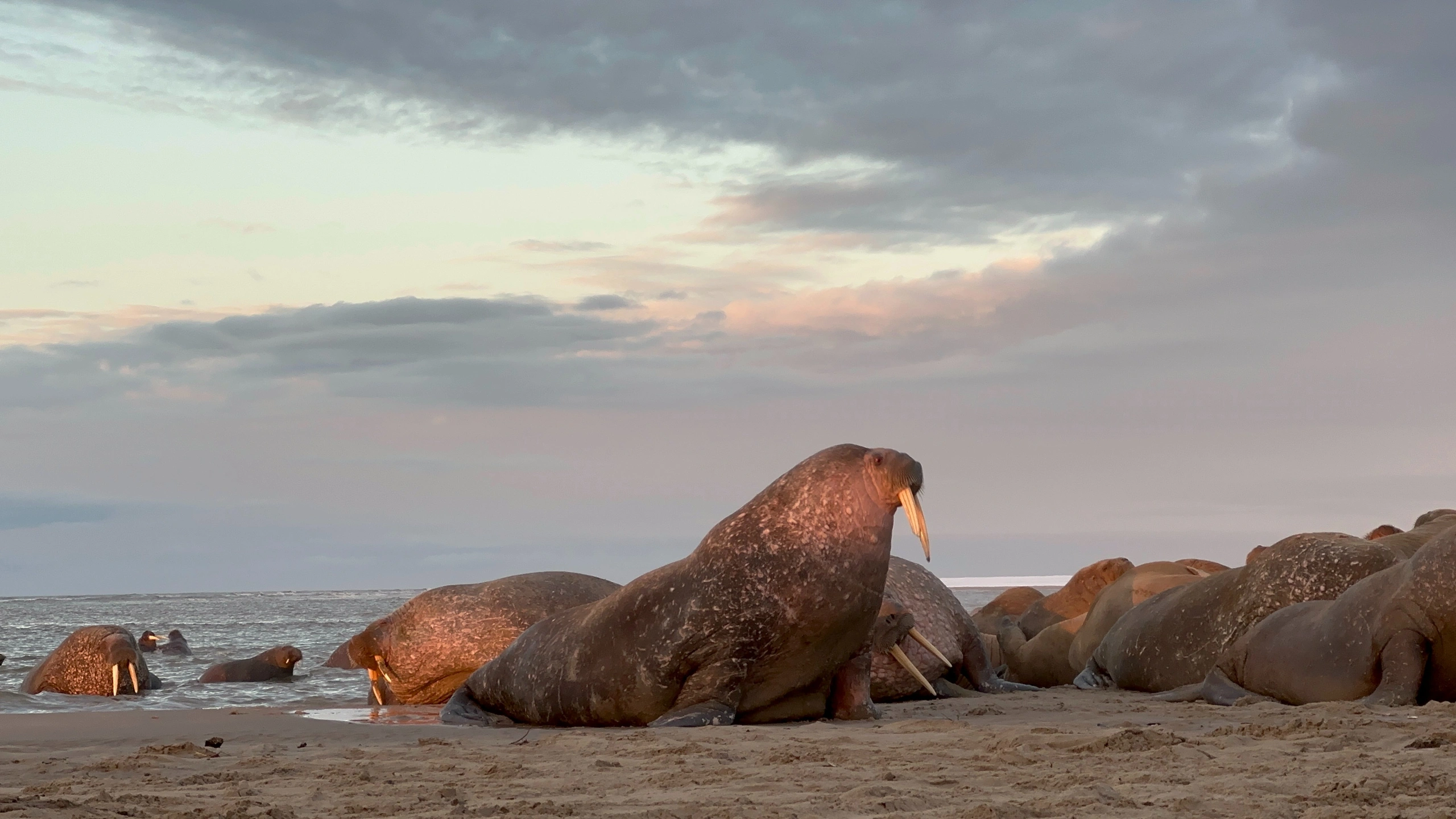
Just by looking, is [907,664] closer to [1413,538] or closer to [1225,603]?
[1225,603]

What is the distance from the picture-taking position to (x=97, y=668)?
44.4ft

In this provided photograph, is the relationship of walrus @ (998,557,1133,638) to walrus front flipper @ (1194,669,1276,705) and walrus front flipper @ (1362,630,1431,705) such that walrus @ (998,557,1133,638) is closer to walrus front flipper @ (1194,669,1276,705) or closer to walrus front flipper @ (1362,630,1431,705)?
walrus front flipper @ (1194,669,1276,705)

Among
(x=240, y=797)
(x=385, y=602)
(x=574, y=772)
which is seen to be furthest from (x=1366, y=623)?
(x=385, y=602)

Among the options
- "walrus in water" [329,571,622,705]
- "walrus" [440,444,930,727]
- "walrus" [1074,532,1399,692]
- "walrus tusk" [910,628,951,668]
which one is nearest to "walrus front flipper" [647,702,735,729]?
"walrus" [440,444,930,727]

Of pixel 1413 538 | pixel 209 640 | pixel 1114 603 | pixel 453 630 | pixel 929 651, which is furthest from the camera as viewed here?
pixel 209 640

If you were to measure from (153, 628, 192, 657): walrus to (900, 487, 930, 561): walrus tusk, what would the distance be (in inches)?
694

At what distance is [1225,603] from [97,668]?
11.0m

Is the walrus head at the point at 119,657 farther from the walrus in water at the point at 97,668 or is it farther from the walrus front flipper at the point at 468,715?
the walrus front flipper at the point at 468,715

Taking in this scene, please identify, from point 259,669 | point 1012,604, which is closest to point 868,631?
point 259,669

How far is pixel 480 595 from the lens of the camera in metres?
11.3

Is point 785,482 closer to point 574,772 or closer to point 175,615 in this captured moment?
point 574,772

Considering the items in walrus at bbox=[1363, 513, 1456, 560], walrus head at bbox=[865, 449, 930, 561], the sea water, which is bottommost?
the sea water

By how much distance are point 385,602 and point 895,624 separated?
5734 centimetres

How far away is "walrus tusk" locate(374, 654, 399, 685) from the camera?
11.4 m
